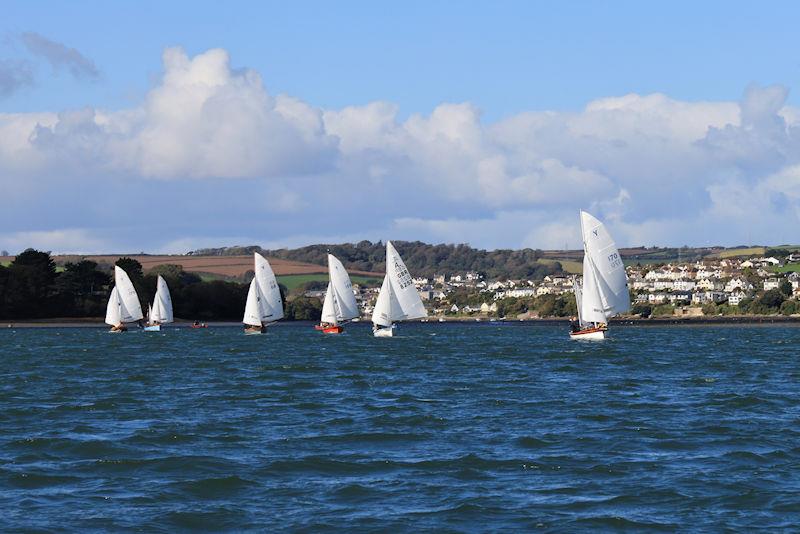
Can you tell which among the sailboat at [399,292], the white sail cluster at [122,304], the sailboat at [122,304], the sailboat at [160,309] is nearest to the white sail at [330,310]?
the sailboat at [399,292]

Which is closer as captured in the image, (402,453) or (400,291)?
(402,453)

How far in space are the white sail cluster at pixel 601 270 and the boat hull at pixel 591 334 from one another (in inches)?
169

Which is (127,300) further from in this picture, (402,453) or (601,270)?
(402,453)

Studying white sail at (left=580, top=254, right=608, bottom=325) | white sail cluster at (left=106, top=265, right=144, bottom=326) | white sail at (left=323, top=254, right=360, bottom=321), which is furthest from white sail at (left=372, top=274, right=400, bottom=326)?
white sail cluster at (left=106, top=265, right=144, bottom=326)

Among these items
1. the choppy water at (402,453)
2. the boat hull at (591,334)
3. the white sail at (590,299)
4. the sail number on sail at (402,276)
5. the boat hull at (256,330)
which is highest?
the sail number on sail at (402,276)

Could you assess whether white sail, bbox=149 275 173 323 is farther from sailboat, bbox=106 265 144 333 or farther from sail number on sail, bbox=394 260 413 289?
sail number on sail, bbox=394 260 413 289

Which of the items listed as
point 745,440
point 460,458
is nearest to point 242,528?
point 460,458

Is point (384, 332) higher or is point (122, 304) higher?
point (122, 304)

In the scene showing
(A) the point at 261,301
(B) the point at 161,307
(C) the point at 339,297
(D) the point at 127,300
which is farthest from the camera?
(B) the point at 161,307

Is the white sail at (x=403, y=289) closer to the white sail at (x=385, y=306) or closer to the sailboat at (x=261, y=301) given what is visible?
the white sail at (x=385, y=306)

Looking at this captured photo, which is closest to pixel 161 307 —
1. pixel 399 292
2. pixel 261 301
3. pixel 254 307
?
pixel 254 307

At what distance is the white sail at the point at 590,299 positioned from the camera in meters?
96.4

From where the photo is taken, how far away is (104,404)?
43812 mm

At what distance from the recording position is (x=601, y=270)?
9675cm
